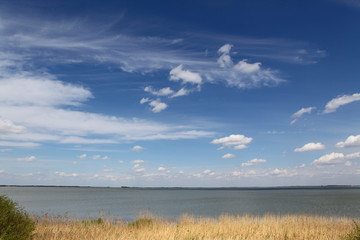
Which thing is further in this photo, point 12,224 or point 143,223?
point 143,223

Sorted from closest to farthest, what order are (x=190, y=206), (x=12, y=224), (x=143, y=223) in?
1. (x=12, y=224)
2. (x=143, y=223)
3. (x=190, y=206)

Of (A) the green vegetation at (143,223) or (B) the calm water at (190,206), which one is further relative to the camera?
(B) the calm water at (190,206)

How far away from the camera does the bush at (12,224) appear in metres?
8.96

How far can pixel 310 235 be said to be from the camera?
45.9 ft

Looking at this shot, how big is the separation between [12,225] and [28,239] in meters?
1.00

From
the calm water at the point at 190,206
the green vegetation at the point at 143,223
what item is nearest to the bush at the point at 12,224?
the green vegetation at the point at 143,223

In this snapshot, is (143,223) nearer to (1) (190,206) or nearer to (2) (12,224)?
(2) (12,224)

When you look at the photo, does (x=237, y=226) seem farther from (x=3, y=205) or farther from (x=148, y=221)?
(x=3, y=205)

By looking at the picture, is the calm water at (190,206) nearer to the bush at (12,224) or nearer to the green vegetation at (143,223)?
the green vegetation at (143,223)

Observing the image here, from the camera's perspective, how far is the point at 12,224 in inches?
369

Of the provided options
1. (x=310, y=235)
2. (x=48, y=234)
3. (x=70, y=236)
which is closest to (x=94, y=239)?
(x=70, y=236)

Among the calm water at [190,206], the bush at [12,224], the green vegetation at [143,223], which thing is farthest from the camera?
the calm water at [190,206]

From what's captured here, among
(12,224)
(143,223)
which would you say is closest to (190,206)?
(143,223)

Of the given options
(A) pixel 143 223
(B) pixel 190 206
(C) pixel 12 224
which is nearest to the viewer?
(C) pixel 12 224
